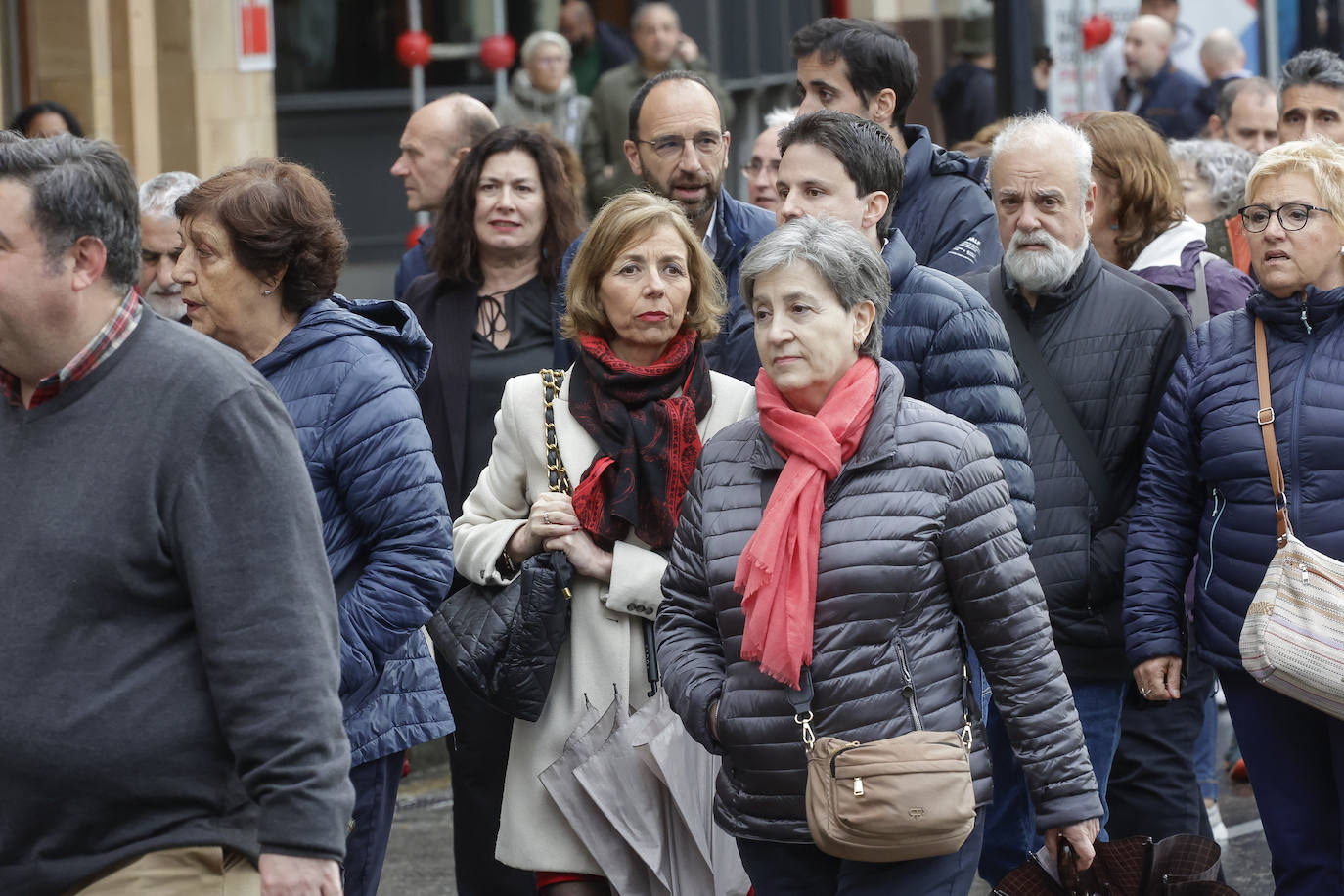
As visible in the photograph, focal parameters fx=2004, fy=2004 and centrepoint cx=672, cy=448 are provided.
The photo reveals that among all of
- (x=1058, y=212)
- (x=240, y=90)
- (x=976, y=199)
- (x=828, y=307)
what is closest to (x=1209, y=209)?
(x=976, y=199)

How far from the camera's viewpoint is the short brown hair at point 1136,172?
6.03 m

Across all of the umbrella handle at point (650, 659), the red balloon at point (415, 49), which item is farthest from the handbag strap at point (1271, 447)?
the red balloon at point (415, 49)

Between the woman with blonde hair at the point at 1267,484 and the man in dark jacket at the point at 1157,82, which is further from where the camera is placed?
the man in dark jacket at the point at 1157,82

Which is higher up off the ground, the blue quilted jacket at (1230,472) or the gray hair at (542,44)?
the gray hair at (542,44)

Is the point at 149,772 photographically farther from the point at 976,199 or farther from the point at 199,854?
the point at 976,199

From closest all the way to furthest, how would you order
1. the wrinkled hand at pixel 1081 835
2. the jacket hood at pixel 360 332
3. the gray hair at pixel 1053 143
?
the wrinkled hand at pixel 1081 835, the jacket hood at pixel 360 332, the gray hair at pixel 1053 143

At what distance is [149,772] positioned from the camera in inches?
122

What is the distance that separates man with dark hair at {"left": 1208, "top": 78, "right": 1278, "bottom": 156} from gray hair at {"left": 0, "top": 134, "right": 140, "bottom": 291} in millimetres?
6839

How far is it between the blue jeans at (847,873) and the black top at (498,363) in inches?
81.3

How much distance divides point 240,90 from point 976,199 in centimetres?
757

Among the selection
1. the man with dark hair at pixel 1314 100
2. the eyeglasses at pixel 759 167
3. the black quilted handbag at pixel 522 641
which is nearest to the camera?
the black quilted handbag at pixel 522 641

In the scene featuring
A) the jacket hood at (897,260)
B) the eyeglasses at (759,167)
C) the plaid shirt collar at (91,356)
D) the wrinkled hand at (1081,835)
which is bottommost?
the wrinkled hand at (1081,835)

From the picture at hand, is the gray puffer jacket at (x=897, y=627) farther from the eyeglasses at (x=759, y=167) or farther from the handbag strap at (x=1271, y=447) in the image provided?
the eyeglasses at (x=759, y=167)

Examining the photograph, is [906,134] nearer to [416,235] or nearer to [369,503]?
[369,503]
